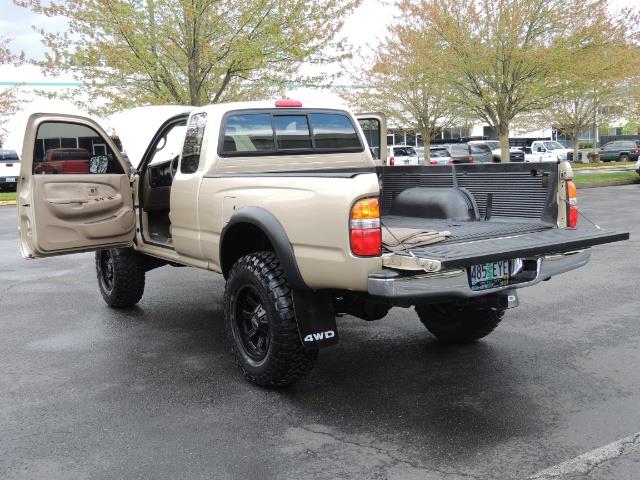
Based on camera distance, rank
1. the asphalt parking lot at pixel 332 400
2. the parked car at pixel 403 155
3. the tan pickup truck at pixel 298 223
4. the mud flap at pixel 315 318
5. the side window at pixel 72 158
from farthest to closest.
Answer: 1. the parked car at pixel 403 155
2. the side window at pixel 72 158
3. the mud flap at pixel 315 318
4. the tan pickup truck at pixel 298 223
5. the asphalt parking lot at pixel 332 400

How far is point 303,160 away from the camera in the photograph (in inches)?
232

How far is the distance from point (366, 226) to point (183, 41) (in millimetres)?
14042

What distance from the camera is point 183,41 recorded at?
16.5 m

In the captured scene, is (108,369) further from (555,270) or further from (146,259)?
(555,270)

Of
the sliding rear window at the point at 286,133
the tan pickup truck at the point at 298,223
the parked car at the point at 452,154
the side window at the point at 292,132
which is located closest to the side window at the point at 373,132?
the tan pickup truck at the point at 298,223

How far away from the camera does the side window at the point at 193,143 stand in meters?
5.52

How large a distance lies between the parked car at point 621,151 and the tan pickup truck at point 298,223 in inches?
1650

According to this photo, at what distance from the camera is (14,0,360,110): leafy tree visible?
1552 cm

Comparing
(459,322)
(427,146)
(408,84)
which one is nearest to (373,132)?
(459,322)

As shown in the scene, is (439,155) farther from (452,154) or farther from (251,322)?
(251,322)

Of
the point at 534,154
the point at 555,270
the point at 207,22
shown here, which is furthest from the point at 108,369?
the point at 534,154

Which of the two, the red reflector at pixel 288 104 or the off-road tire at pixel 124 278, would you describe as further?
the off-road tire at pixel 124 278

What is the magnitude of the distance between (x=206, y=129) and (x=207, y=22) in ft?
38.6

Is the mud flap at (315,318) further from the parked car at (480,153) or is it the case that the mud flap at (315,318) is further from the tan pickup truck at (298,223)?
the parked car at (480,153)
